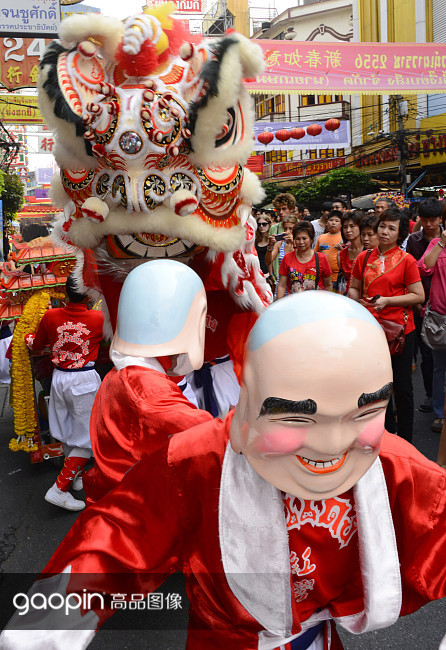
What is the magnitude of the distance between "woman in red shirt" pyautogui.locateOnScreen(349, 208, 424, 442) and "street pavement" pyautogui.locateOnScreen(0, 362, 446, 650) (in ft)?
1.89

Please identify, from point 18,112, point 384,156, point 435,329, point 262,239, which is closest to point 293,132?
point 18,112

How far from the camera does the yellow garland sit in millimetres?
3922

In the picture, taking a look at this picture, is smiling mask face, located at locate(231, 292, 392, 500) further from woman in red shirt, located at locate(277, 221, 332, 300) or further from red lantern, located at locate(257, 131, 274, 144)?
red lantern, located at locate(257, 131, 274, 144)

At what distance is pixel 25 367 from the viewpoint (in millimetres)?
3980

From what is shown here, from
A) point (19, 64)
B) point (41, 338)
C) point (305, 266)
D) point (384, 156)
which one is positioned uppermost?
point (384, 156)

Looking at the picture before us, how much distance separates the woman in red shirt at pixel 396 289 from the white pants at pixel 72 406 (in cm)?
187

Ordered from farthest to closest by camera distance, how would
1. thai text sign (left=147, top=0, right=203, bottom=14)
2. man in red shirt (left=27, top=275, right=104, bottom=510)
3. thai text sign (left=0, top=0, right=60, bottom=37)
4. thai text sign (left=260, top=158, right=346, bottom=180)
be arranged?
thai text sign (left=260, top=158, right=346, bottom=180) < thai text sign (left=147, top=0, right=203, bottom=14) < thai text sign (left=0, top=0, right=60, bottom=37) < man in red shirt (left=27, top=275, right=104, bottom=510)

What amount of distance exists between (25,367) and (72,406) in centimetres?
58

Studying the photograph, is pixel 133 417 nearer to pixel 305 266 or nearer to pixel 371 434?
pixel 371 434

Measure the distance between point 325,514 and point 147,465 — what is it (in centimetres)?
40

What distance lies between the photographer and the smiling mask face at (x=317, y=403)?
98 cm

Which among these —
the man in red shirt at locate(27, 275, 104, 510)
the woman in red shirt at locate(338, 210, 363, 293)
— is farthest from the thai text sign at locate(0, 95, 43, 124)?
the man in red shirt at locate(27, 275, 104, 510)

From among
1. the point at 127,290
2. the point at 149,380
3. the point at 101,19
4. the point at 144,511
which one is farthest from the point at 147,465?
the point at 101,19

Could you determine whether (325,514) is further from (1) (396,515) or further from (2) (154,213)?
(2) (154,213)
